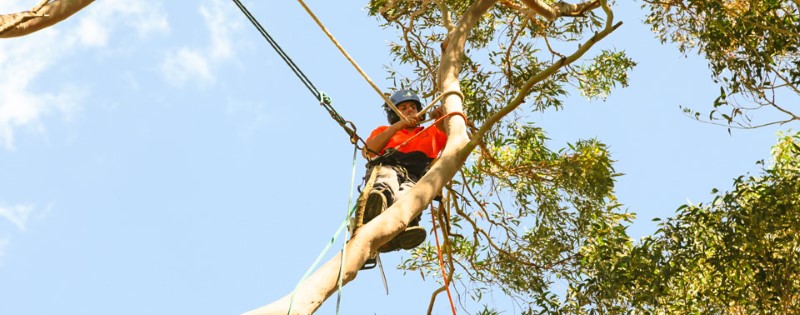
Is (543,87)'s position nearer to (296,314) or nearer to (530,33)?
(530,33)

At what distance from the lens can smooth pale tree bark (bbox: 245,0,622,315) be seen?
3123 mm

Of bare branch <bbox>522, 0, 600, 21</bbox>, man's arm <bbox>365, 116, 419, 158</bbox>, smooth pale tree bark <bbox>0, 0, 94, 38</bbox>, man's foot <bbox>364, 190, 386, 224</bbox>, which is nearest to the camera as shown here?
smooth pale tree bark <bbox>0, 0, 94, 38</bbox>

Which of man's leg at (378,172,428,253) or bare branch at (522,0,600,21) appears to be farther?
bare branch at (522,0,600,21)

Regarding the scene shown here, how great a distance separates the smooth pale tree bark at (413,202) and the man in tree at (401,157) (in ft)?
0.73

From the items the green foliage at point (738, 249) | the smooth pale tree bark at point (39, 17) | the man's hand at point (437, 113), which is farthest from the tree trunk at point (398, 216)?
the green foliage at point (738, 249)

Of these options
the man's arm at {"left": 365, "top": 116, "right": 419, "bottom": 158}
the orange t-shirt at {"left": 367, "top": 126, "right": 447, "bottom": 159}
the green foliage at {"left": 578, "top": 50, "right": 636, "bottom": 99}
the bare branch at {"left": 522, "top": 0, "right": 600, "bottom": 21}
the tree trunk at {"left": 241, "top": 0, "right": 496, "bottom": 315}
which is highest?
the green foliage at {"left": 578, "top": 50, "right": 636, "bottom": 99}

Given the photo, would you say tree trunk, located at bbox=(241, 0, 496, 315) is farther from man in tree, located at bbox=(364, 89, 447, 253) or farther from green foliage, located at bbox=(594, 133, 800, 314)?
green foliage, located at bbox=(594, 133, 800, 314)

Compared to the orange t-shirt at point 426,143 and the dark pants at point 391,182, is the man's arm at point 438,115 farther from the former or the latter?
the dark pants at point 391,182

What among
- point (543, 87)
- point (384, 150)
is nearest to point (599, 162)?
point (543, 87)

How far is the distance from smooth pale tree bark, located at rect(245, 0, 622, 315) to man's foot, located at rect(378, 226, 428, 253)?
0.95ft

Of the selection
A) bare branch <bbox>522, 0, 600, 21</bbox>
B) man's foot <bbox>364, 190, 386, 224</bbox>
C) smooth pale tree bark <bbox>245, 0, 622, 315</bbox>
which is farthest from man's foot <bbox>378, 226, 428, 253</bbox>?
bare branch <bbox>522, 0, 600, 21</bbox>

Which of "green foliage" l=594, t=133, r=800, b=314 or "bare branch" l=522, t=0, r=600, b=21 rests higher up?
"bare branch" l=522, t=0, r=600, b=21

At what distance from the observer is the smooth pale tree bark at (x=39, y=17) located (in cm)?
299

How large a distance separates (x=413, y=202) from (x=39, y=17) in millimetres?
1454
